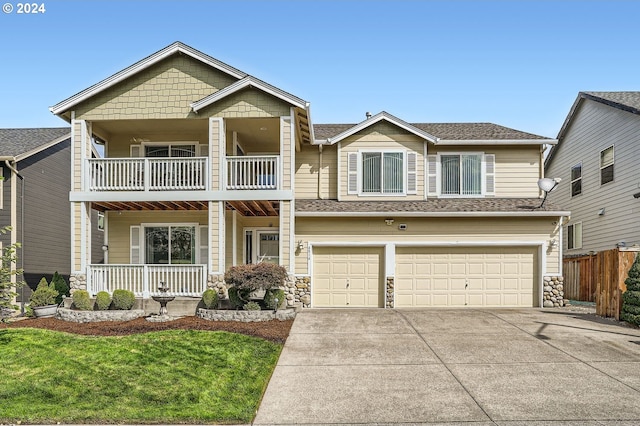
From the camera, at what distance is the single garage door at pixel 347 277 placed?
1534 cm

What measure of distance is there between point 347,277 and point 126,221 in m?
7.93

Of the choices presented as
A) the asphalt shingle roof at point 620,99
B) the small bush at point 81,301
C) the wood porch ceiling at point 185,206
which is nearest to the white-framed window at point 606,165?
the asphalt shingle roof at point 620,99

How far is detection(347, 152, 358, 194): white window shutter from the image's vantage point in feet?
54.0

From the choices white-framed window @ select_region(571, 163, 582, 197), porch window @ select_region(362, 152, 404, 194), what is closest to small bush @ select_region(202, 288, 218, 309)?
porch window @ select_region(362, 152, 404, 194)

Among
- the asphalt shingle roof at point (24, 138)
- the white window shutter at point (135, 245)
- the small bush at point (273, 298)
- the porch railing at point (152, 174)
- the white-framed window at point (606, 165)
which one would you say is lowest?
the small bush at point (273, 298)

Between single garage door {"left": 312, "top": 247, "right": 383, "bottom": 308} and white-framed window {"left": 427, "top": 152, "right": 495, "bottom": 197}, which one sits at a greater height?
white-framed window {"left": 427, "top": 152, "right": 495, "bottom": 197}

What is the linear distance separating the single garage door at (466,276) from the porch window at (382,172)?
226cm

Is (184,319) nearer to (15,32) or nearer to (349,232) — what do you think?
(349,232)

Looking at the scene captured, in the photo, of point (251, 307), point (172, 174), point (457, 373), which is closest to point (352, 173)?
point (172, 174)

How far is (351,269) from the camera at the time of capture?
15.5 meters

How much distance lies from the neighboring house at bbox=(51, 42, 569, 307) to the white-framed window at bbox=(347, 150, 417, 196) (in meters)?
0.04

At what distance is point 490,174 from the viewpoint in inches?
658

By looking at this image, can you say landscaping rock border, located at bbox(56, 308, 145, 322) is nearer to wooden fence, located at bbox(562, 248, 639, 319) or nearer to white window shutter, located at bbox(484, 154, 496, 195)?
white window shutter, located at bbox(484, 154, 496, 195)

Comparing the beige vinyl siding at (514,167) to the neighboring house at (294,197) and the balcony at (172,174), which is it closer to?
the neighboring house at (294,197)
